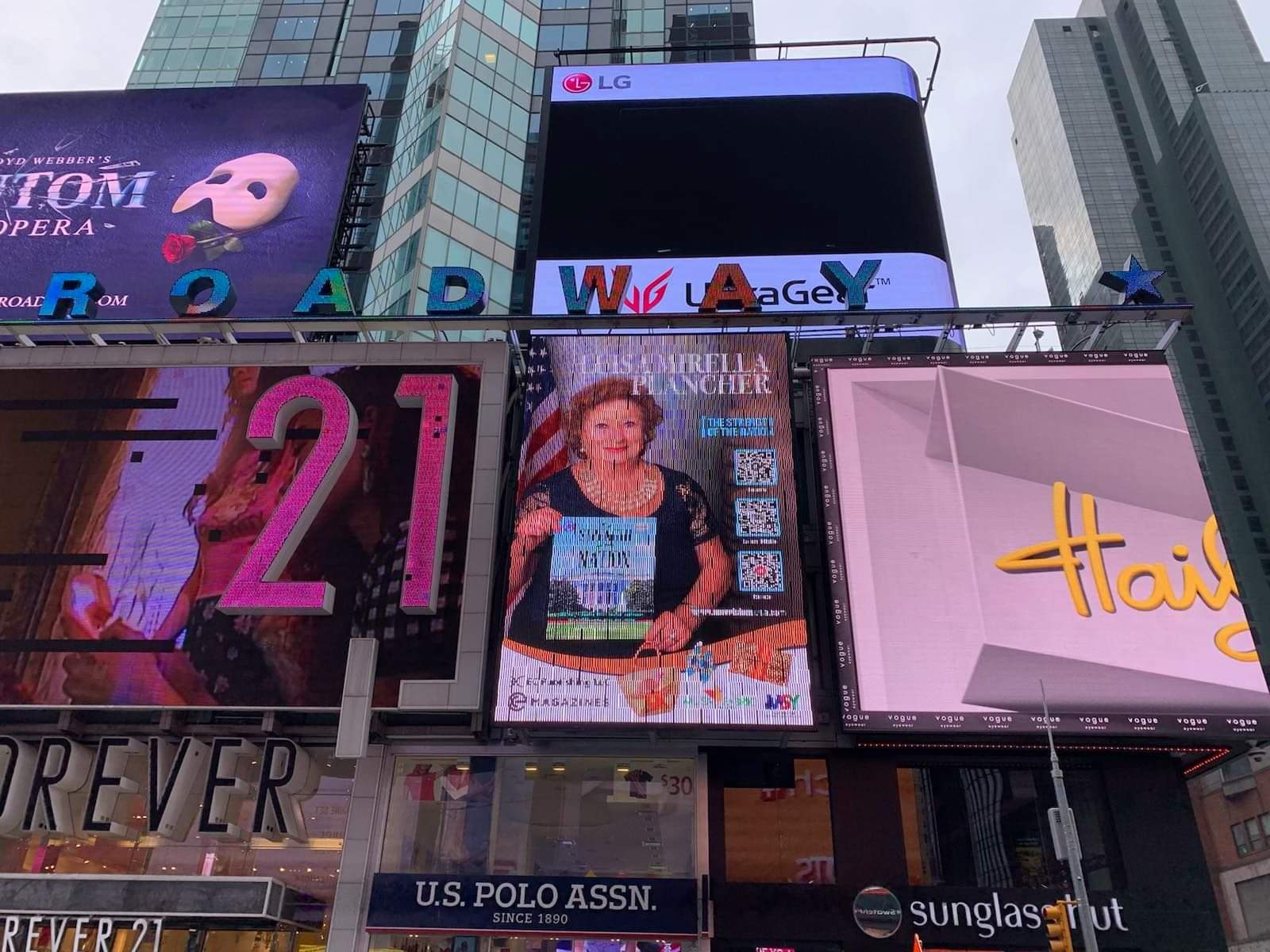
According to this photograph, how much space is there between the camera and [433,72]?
54875mm

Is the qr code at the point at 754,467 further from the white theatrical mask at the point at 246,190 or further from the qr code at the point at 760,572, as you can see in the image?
the white theatrical mask at the point at 246,190

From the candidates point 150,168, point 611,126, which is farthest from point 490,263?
point 150,168

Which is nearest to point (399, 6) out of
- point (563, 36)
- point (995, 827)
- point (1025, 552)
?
point (563, 36)

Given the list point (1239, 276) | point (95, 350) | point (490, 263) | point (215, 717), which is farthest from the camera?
point (1239, 276)

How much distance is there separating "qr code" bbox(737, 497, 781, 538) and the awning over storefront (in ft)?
46.5

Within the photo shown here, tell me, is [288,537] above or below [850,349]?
below

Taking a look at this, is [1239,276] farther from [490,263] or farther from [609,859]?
[609,859]

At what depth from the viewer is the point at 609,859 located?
23141 mm

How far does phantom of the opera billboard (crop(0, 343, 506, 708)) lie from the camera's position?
24.0m

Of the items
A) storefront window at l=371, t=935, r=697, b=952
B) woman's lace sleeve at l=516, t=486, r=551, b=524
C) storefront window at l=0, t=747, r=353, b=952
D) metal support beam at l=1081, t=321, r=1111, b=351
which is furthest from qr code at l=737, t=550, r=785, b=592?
metal support beam at l=1081, t=321, r=1111, b=351

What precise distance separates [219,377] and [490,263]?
74.1 feet

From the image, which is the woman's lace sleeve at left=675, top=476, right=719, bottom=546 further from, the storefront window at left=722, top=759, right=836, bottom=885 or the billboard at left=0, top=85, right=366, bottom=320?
the billboard at left=0, top=85, right=366, bottom=320

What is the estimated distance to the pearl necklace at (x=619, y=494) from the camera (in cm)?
2511

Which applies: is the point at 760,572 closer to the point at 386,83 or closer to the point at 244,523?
the point at 244,523
